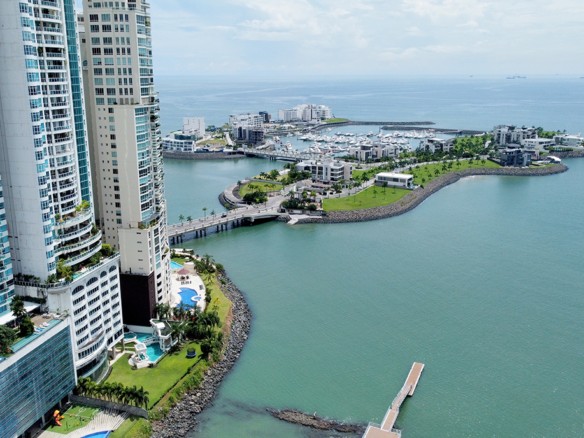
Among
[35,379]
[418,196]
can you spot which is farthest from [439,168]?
→ [35,379]

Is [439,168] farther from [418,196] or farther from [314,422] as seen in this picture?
[314,422]

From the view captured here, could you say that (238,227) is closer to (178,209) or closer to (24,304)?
(178,209)

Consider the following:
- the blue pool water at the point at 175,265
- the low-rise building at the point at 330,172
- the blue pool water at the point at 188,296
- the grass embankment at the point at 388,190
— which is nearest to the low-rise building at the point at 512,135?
the grass embankment at the point at 388,190

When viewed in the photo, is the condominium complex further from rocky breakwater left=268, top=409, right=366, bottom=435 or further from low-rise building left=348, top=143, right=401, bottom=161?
rocky breakwater left=268, top=409, right=366, bottom=435

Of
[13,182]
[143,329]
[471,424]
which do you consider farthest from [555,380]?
[13,182]

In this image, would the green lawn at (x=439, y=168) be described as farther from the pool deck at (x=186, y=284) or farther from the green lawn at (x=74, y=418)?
the green lawn at (x=74, y=418)

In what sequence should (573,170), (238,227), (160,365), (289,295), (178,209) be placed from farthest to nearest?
(573,170) → (178,209) → (238,227) → (289,295) → (160,365)
